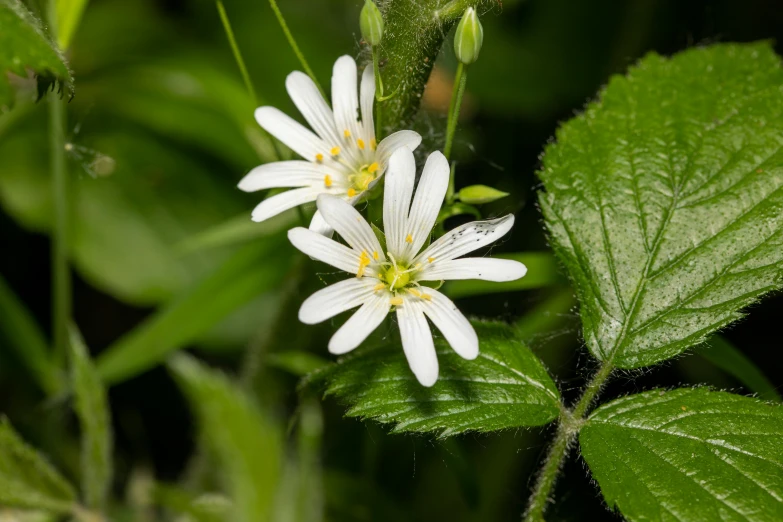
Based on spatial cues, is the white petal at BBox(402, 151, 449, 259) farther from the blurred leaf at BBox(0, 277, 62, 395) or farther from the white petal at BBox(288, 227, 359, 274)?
the blurred leaf at BBox(0, 277, 62, 395)

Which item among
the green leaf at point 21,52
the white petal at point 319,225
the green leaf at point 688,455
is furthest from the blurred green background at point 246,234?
the green leaf at point 21,52

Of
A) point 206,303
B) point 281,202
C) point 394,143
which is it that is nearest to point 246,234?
point 206,303

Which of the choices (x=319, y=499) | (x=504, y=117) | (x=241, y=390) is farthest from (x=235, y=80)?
(x=319, y=499)

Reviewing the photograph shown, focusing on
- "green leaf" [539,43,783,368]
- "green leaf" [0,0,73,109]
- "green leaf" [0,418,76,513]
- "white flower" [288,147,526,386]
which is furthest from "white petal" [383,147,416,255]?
"green leaf" [0,418,76,513]

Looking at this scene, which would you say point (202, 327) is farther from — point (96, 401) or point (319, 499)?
point (319, 499)

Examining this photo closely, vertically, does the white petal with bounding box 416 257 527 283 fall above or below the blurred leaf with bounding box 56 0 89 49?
below

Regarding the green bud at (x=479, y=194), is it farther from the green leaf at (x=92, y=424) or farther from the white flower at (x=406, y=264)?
the green leaf at (x=92, y=424)
